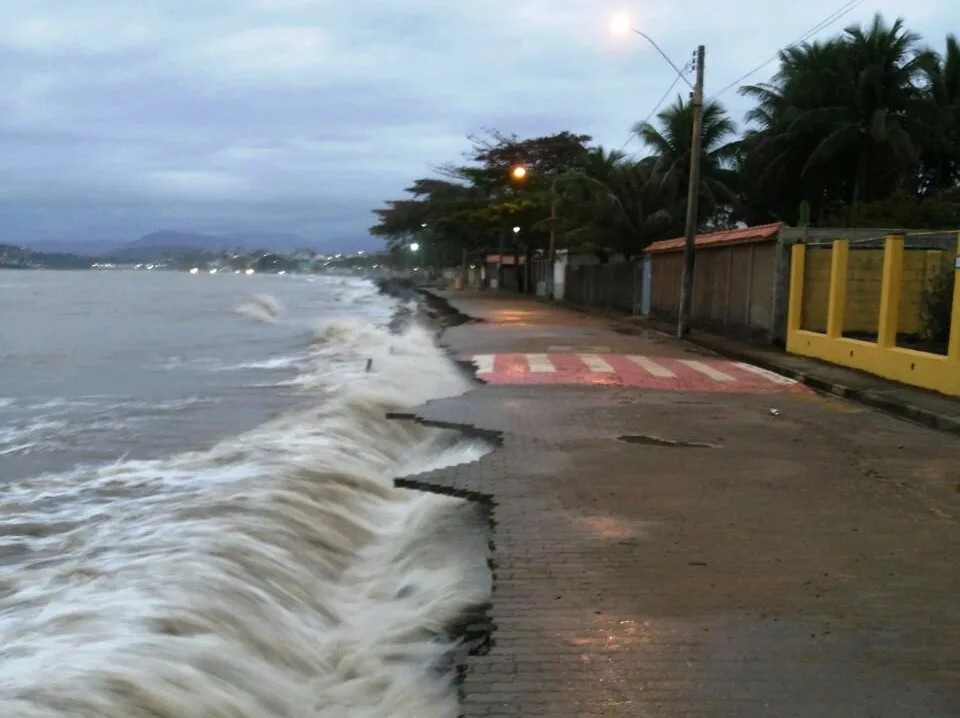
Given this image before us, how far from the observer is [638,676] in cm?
410

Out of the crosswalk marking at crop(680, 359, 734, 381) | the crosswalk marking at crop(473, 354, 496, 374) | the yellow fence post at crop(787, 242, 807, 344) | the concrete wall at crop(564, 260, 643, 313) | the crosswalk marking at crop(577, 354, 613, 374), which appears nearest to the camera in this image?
the crosswalk marking at crop(680, 359, 734, 381)

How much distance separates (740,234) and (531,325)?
7256mm

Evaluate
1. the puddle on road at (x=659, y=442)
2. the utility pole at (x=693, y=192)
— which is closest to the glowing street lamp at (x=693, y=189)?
the utility pole at (x=693, y=192)

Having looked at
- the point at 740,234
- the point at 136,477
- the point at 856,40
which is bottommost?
the point at 136,477

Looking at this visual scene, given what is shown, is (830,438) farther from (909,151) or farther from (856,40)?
(856,40)

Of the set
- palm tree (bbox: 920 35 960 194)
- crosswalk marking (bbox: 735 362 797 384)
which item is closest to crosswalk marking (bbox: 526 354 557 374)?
crosswalk marking (bbox: 735 362 797 384)

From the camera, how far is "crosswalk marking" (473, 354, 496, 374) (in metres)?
16.0

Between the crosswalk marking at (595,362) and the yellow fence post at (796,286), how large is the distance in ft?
12.7

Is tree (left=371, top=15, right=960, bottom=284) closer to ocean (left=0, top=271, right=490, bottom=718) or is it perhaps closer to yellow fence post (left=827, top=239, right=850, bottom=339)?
yellow fence post (left=827, top=239, right=850, bottom=339)

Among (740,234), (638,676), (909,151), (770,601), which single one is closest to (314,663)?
(638,676)

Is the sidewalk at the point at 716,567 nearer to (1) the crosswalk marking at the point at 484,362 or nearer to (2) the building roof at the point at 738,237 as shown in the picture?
(1) the crosswalk marking at the point at 484,362

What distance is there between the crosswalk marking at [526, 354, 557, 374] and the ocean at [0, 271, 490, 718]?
1958 millimetres

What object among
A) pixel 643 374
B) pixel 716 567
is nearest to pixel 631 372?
pixel 643 374

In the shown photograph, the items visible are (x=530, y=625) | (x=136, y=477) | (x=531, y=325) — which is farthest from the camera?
(x=531, y=325)
